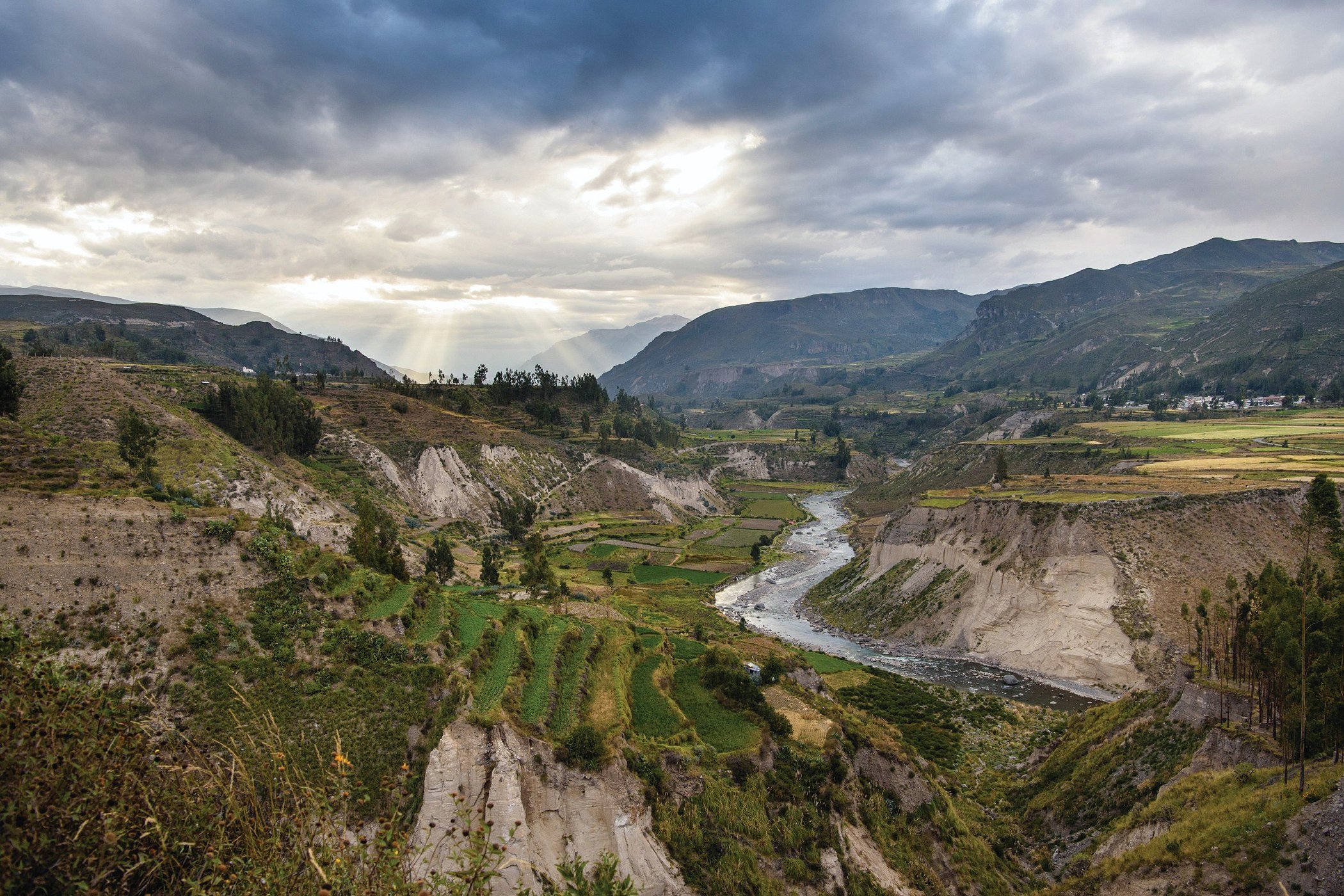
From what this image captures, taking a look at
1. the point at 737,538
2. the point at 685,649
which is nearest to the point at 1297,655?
the point at 685,649

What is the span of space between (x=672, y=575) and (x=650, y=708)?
58.5 m

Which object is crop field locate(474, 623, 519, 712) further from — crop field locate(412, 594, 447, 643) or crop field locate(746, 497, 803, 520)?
crop field locate(746, 497, 803, 520)

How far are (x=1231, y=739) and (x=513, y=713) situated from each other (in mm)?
25522

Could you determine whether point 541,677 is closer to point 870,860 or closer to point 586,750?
point 586,750

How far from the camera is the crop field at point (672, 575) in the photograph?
79125 mm

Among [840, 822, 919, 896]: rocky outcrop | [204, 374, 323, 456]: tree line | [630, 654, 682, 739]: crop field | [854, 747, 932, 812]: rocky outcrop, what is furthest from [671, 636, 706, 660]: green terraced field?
[204, 374, 323, 456]: tree line

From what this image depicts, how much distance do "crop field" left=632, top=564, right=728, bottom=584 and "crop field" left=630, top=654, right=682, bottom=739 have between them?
167 ft

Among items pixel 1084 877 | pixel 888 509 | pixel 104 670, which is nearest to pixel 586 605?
pixel 104 670

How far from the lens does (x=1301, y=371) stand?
541ft

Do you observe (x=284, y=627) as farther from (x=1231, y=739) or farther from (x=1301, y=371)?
(x=1301, y=371)

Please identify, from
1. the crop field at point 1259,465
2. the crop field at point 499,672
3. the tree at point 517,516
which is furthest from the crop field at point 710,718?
the crop field at point 1259,465

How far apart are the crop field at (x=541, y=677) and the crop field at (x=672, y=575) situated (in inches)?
1974

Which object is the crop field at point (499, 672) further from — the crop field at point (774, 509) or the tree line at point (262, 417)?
the crop field at point (774, 509)

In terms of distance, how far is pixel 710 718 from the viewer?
24.3m
